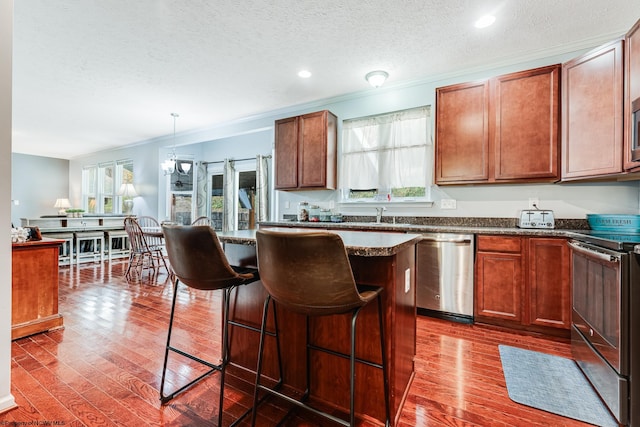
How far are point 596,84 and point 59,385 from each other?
4436 millimetres

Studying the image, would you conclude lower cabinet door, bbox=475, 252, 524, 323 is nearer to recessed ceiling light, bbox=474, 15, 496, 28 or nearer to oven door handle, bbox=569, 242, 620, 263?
oven door handle, bbox=569, 242, 620, 263

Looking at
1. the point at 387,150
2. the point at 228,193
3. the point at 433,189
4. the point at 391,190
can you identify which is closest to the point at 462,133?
the point at 433,189

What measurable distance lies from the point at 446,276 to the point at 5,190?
326 cm

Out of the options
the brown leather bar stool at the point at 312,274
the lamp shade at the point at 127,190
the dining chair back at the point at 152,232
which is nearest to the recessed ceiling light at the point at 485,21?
the brown leather bar stool at the point at 312,274

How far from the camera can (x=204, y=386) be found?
179cm

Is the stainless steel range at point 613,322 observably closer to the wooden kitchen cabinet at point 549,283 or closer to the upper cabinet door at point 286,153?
the wooden kitchen cabinet at point 549,283

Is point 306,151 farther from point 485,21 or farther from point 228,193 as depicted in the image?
point 228,193

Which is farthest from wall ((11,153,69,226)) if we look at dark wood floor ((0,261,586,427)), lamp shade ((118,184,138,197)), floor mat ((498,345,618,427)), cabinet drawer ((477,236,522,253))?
floor mat ((498,345,618,427))

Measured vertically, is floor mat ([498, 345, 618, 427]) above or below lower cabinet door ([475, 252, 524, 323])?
below

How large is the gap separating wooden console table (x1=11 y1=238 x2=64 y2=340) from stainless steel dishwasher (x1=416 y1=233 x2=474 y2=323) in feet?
11.0

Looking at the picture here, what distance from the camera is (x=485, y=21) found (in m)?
2.52

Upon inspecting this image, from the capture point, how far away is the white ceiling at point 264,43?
239 centimetres

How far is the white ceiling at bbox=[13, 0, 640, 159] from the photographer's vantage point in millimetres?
2393

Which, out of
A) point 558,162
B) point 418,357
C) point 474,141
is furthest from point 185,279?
point 558,162
